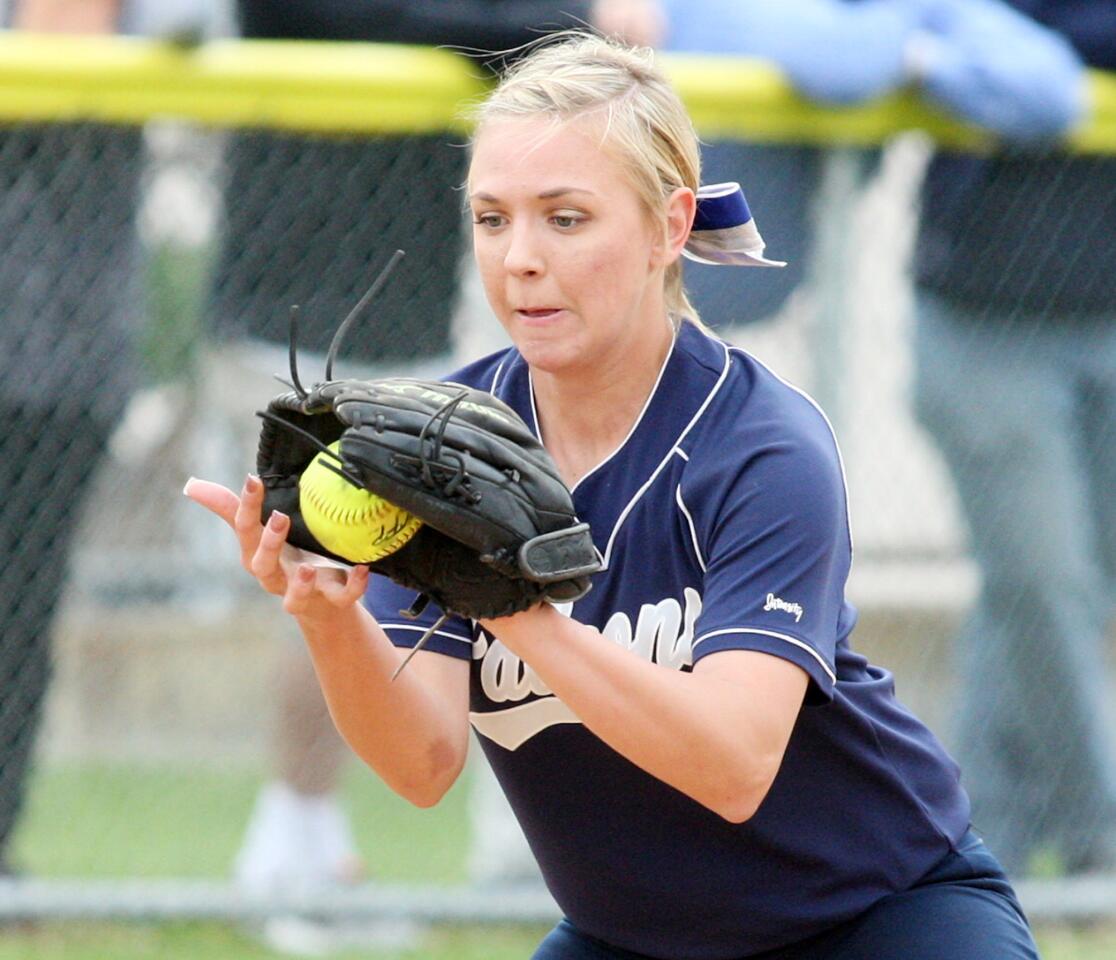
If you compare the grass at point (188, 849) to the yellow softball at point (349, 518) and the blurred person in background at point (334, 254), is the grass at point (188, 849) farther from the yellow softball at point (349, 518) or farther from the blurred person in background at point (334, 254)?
the yellow softball at point (349, 518)

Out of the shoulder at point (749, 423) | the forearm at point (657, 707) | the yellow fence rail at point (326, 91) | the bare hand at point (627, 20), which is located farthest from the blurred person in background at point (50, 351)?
the forearm at point (657, 707)

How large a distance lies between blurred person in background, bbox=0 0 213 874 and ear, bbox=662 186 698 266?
1.81 metres

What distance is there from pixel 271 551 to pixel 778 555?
1.98 ft

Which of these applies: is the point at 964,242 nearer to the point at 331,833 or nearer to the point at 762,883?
the point at 331,833

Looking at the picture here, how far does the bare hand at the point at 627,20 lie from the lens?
414 cm

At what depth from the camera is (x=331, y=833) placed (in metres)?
4.23

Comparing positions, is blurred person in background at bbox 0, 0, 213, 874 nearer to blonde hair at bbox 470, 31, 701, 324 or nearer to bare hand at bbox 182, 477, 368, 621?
blonde hair at bbox 470, 31, 701, 324

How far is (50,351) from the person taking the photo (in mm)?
4031

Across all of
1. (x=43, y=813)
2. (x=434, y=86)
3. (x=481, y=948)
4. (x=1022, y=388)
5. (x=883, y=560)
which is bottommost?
(x=43, y=813)

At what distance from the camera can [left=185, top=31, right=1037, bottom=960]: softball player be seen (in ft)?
7.45

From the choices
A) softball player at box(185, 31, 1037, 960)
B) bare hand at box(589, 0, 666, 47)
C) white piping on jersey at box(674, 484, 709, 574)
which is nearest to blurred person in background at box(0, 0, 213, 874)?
bare hand at box(589, 0, 666, 47)

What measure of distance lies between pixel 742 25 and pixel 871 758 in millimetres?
2308

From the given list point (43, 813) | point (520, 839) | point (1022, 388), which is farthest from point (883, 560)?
point (43, 813)

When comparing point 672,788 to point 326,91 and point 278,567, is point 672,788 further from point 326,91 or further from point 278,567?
point 326,91
